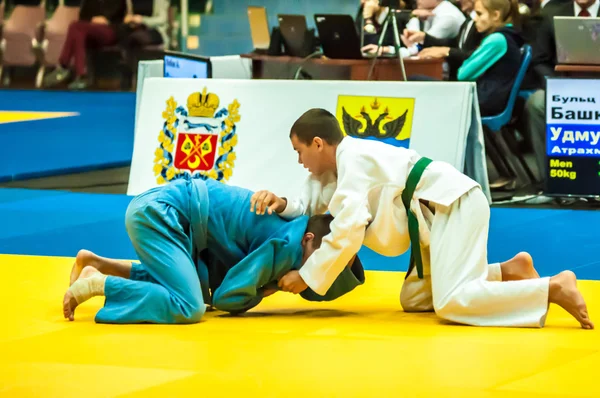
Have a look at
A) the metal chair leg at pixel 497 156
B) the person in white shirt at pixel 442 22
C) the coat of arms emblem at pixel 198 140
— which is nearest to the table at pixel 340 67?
the person in white shirt at pixel 442 22

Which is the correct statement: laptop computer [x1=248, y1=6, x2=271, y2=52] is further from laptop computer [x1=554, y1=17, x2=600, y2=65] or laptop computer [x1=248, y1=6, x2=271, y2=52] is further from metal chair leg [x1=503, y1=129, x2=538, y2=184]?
laptop computer [x1=554, y1=17, x2=600, y2=65]

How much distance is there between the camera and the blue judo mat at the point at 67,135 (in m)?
11.0

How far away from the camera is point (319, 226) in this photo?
494 centimetres

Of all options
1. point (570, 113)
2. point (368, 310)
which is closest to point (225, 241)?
point (368, 310)

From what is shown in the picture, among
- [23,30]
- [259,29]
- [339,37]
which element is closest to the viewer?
[339,37]

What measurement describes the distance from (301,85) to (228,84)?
1.96 feet

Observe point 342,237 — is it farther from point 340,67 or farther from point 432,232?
point 340,67

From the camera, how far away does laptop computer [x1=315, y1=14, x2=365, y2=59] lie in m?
10.4

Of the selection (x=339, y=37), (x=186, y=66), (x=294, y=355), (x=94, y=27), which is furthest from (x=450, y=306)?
(x=94, y=27)

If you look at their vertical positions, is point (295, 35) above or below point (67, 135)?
above

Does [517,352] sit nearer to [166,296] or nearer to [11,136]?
[166,296]

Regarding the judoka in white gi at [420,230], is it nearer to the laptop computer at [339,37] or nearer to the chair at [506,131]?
the chair at [506,131]

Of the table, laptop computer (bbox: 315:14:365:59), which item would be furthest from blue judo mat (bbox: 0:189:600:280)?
laptop computer (bbox: 315:14:365:59)

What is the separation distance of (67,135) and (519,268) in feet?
31.2
